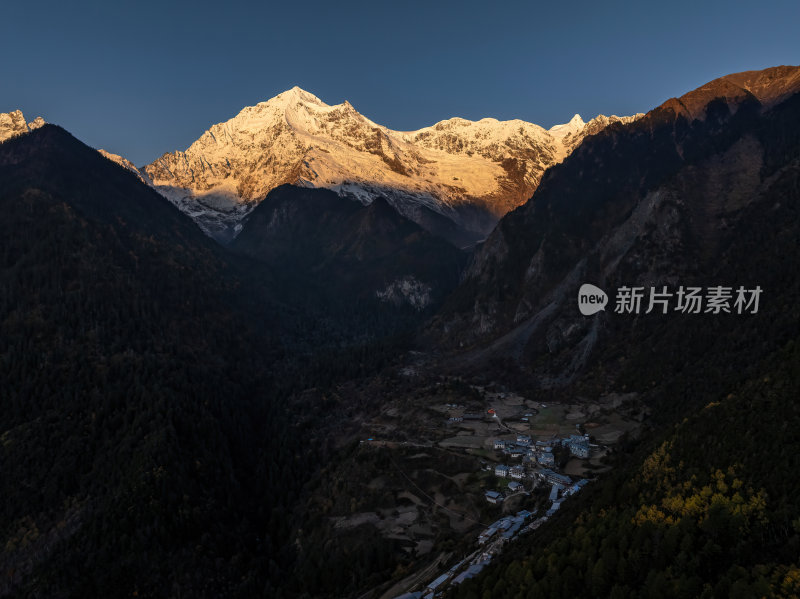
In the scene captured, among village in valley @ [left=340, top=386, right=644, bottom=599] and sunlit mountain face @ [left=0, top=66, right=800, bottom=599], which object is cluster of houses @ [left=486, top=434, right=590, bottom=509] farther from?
sunlit mountain face @ [left=0, top=66, right=800, bottom=599]

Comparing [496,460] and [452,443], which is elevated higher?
[496,460]

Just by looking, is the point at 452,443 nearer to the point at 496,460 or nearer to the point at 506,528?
the point at 496,460

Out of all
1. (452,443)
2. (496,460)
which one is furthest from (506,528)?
(452,443)

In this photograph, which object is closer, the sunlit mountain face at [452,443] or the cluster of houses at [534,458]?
the sunlit mountain face at [452,443]

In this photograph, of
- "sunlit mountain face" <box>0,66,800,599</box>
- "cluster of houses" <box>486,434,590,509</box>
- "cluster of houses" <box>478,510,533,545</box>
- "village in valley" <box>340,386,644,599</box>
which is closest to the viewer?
"sunlit mountain face" <box>0,66,800,599</box>

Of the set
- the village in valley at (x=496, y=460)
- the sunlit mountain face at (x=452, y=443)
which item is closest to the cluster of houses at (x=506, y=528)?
the village in valley at (x=496, y=460)

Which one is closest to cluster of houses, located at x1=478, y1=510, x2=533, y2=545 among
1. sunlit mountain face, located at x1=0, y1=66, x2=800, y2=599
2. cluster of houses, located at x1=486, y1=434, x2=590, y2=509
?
sunlit mountain face, located at x1=0, y1=66, x2=800, y2=599

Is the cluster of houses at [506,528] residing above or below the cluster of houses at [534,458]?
below

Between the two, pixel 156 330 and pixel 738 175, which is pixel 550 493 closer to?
pixel 156 330

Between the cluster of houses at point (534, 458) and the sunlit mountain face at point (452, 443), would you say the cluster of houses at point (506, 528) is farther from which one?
the cluster of houses at point (534, 458)

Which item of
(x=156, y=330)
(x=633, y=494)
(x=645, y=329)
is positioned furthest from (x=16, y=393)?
(x=645, y=329)
